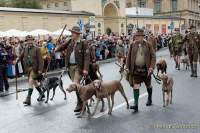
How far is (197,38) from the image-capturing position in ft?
53.2

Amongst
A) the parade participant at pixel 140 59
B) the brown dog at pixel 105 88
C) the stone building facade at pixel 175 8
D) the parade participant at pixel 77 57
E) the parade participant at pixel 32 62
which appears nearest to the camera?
the brown dog at pixel 105 88

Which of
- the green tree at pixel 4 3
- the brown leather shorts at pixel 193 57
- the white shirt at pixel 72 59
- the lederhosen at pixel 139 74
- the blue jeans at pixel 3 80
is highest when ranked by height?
the green tree at pixel 4 3

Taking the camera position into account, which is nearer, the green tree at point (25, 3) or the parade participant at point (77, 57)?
the parade participant at point (77, 57)

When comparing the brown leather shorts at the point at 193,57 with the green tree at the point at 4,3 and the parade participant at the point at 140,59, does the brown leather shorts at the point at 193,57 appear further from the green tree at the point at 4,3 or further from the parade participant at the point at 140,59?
the green tree at the point at 4,3

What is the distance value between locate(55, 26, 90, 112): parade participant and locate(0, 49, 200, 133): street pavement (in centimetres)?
89

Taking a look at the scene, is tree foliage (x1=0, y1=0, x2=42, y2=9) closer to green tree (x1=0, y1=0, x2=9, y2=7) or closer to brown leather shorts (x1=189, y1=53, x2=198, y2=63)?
green tree (x1=0, y1=0, x2=9, y2=7)

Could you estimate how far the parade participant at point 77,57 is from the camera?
10172 millimetres

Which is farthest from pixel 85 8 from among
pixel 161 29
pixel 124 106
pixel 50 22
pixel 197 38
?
pixel 124 106

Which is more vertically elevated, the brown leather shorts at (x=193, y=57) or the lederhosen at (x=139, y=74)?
the lederhosen at (x=139, y=74)

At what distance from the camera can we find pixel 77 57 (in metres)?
10.2

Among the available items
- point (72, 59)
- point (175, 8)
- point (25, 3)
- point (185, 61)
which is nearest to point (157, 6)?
point (175, 8)

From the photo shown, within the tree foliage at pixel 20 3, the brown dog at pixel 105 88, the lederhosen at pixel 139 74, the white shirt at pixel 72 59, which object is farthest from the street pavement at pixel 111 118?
the tree foliage at pixel 20 3

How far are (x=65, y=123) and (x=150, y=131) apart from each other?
192 centimetres

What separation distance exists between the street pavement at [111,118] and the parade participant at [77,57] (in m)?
0.89
